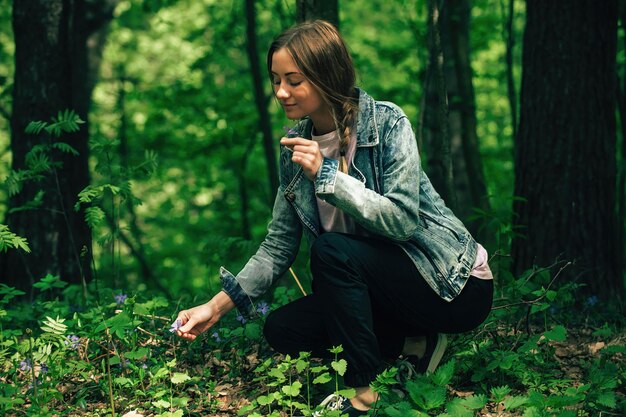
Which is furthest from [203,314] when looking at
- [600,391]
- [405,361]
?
[600,391]

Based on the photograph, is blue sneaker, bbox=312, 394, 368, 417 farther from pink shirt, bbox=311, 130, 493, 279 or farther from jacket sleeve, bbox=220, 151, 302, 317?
pink shirt, bbox=311, 130, 493, 279

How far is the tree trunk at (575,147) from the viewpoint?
15.1 feet

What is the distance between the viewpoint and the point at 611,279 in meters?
4.70

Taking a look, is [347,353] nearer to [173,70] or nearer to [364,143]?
[364,143]

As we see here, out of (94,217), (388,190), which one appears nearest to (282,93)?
(388,190)

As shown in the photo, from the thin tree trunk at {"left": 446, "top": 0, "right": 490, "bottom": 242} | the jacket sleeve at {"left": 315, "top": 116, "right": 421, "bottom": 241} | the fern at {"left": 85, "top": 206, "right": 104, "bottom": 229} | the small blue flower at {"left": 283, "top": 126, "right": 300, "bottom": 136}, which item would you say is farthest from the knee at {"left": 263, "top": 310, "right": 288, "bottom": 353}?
the thin tree trunk at {"left": 446, "top": 0, "right": 490, "bottom": 242}

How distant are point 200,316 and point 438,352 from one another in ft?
3.32

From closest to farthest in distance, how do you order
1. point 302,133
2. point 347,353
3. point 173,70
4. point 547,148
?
point 347,353 → point 302,133 → point 547,148 → point 173,70

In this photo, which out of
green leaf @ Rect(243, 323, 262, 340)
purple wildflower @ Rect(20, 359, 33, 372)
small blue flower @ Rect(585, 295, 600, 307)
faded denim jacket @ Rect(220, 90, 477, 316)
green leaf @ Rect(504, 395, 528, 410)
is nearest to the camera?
green leaf @ Rect(504, 395, 528, 410)

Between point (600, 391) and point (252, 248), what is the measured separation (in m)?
2.56

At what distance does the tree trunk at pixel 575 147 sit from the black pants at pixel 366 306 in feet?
6.27

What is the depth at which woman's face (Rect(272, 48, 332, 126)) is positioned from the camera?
278 centimetres

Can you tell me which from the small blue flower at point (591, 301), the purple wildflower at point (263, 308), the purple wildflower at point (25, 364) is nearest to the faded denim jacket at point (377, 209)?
the purple wildflower at point (263, 308)

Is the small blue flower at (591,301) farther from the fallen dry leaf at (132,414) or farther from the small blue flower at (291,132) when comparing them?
the fallen dry leaf at (132,414)
